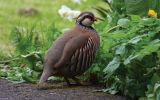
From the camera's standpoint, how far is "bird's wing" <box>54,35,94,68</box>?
677 centimetres

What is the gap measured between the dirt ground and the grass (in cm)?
527

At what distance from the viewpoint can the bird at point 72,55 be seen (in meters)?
6.79

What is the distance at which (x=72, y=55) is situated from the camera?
6.79 m

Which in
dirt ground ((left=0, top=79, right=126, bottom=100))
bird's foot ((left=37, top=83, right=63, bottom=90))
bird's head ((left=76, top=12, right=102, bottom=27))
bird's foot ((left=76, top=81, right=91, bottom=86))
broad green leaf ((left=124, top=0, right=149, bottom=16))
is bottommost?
dirt ground ((left=0, top=79, right=126, bottom=100))

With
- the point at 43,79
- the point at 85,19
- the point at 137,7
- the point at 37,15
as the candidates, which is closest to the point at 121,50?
the point at 85,19

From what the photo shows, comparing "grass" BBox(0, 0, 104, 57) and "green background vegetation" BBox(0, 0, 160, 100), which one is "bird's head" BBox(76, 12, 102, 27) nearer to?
"green background vegetation" BBox(0, 0, 160, 100)

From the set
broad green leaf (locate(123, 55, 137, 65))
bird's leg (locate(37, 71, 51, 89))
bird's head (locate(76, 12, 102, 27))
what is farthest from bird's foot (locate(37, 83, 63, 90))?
broad green leaf (locate(123, 55, 137, 65))

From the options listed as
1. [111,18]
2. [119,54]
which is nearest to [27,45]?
[111,18]

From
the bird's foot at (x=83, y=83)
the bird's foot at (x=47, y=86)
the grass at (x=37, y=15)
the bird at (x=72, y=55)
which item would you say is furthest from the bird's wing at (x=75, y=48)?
the grass at (x=37, y=15)

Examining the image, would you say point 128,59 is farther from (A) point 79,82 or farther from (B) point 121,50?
(A) point 79,82

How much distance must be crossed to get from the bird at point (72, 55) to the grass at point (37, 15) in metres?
5.36

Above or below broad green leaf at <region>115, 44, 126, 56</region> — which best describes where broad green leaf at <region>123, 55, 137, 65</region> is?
below

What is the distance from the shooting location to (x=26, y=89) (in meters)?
6.90

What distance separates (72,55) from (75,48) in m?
0.07
